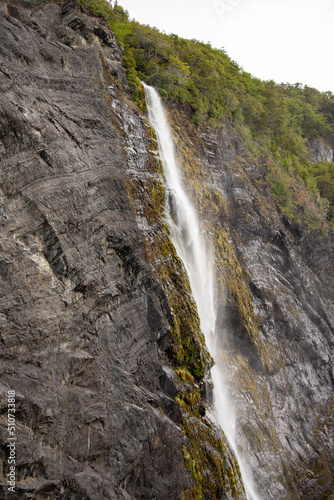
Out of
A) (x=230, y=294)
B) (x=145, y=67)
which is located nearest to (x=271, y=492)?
(x=230, y=294)

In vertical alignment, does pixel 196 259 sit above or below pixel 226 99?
below

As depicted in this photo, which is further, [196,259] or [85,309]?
[196,259]

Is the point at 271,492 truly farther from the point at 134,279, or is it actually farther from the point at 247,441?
the point at 134,279

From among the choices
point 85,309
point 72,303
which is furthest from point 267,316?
point 72,303

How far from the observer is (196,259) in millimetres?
15367

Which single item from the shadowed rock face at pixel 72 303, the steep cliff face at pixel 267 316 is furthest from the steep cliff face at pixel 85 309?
the steep cliff face at pixel 267 316

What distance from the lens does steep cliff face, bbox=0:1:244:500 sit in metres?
7.28

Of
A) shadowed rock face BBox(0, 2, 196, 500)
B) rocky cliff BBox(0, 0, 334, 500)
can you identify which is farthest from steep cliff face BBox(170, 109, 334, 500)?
shadowed rock face BBox(0, 2, 196, 500)

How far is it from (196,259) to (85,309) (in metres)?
7.51

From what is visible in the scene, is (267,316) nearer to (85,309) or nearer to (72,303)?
(85,309)

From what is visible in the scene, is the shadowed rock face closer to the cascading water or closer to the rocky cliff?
the rocky cliff

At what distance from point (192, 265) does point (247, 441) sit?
7574 mm

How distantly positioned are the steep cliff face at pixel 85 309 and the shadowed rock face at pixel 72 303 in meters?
0.03

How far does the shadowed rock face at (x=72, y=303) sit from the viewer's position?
23.6 feet
